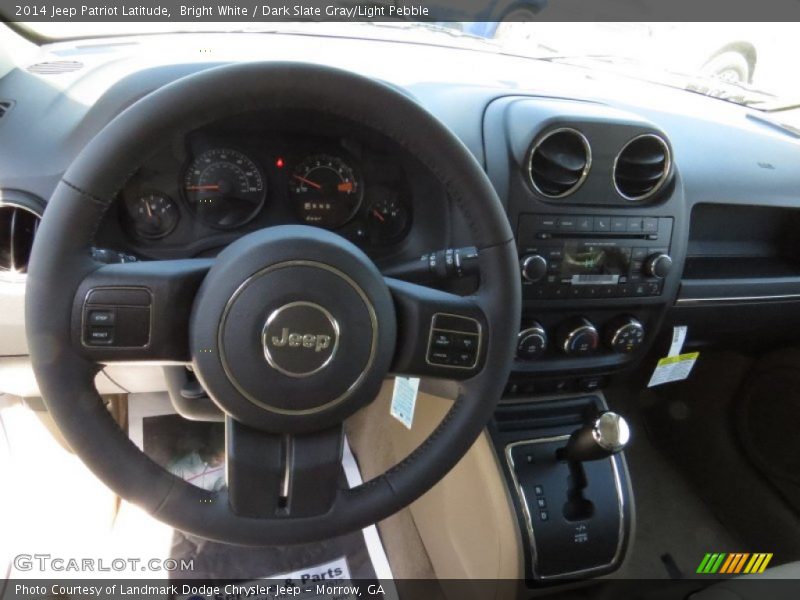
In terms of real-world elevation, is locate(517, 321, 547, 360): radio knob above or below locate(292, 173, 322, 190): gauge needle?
below

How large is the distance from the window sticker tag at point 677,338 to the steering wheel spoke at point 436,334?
0.81m

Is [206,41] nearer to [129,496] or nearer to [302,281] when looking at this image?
[302,281]

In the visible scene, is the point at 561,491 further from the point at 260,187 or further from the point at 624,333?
the point at 260,187

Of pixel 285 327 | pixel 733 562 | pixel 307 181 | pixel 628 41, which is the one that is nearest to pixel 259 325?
pixel 285 327

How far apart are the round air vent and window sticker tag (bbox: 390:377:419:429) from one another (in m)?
0.46

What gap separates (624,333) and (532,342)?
22 centimetres

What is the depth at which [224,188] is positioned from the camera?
1031 millimetres

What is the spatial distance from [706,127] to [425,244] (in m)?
0.88

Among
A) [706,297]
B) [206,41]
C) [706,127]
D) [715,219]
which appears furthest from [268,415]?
[706,127]

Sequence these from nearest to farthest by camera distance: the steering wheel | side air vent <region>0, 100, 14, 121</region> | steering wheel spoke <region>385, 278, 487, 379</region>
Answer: the steering wheel
steering wheel spoke <region>385, 278, 487, 379</region>
side air vent <region>0, 100, 14, 121</region>

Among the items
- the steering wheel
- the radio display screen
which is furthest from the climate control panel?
the steering wheel

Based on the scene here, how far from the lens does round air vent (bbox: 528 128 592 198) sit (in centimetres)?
121

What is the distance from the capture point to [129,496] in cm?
81

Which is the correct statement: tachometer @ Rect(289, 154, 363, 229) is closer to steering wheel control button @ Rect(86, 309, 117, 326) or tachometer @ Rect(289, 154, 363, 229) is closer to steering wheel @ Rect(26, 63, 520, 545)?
steering wheel @ Rect(26, 63, 520, 545)
